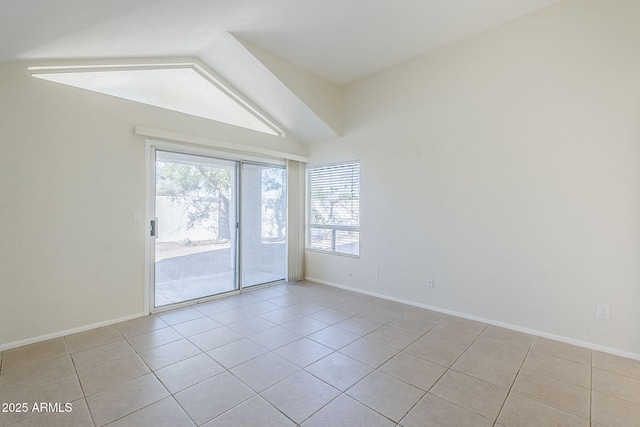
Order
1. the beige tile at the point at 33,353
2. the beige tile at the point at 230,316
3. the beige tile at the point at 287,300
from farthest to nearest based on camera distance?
the beige tile at the point at 287,300
the beige tile at the point at 230,316
the beige tile at the point at 33,353

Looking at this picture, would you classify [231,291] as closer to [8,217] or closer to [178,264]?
[178,264]

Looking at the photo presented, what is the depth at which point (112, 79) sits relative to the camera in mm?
3217

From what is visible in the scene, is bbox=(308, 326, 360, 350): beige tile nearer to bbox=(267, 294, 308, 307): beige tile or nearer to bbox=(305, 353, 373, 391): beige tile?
bbox=(305, 353, 373, 391): beige tile

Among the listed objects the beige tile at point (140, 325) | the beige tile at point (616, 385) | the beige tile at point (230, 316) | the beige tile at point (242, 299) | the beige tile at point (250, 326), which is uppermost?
the beige tile at point (242, 299)

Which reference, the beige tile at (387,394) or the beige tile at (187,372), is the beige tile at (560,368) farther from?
the beige tile at (187,372)

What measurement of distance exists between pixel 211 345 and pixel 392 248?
8.36 ft

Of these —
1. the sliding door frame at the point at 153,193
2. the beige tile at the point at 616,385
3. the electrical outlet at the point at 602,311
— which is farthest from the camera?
the sliding door frame at the point at 153,193

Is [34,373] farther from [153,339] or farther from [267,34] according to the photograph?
[267,34]

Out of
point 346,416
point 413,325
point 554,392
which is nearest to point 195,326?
point 346,416

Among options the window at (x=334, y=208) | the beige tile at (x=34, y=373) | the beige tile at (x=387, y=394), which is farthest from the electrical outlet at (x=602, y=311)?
the beige tile at (x=34, y=373)

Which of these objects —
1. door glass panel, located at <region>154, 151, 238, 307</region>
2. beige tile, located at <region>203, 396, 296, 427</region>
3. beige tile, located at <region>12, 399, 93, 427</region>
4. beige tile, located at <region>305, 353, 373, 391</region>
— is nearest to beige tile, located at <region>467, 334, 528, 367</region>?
beige tile, located at <region>305, 353, 373, 391</region>

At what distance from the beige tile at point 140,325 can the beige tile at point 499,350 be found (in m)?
3.20

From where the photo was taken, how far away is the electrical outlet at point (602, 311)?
104 inches

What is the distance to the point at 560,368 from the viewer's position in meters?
2.35
